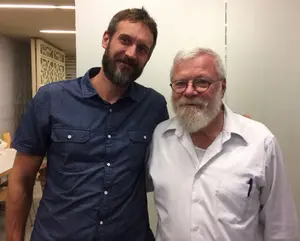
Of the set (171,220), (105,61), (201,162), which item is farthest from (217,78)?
(171,220)

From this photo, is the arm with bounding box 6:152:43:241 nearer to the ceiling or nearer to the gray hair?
the gray hair

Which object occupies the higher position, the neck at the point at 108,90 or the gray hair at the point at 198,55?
the gray hair at the point at 198,55

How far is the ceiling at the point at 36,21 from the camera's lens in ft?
13.3

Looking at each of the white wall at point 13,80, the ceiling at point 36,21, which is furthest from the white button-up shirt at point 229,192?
the white wall at point 13,80

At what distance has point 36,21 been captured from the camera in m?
4.62

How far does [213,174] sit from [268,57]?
0.84 metres

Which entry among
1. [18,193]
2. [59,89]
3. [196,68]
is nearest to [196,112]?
[196,68]

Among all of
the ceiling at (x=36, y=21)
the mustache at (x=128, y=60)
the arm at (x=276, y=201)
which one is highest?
the ceiling at (x=36, y=21)

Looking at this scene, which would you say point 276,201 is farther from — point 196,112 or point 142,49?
point 142,49

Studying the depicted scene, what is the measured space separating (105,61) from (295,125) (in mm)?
1079

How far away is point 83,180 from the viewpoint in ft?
4.22

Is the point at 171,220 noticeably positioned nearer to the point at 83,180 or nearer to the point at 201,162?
the point at 201,162

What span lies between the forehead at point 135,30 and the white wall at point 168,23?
0.44 m

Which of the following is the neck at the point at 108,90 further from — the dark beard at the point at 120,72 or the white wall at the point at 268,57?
the white wall at the point at 268,57
